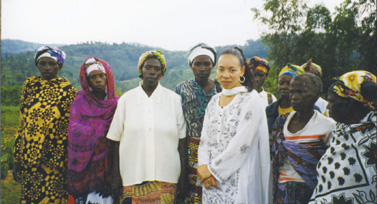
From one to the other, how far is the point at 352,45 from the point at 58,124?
15.9m

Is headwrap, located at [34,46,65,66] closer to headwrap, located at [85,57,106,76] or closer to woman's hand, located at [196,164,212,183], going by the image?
headwrap, located at [85,57,106,76]

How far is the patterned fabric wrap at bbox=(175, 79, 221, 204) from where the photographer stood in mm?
2977

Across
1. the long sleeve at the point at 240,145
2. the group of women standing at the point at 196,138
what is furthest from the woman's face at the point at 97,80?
the long sleeve at the point at 240,145

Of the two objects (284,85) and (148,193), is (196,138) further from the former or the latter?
(284,85)

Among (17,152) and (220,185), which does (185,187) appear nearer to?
(220,185)

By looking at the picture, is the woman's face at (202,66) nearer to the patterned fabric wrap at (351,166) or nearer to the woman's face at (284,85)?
the woman's face at (284,85)

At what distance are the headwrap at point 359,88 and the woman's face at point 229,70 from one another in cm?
82

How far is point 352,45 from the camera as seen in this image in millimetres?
14875

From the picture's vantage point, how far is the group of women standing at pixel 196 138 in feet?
6.89

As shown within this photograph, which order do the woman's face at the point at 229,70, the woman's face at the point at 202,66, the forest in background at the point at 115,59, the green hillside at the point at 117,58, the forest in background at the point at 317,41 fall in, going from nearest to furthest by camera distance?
the woman's face at the point at 229,70 < the woman's face at the point at 202,66 < the forest in background at the point at 317,41 < the forest in background at the point at 115,59 < the green hillside at the point at 117,58

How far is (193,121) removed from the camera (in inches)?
120

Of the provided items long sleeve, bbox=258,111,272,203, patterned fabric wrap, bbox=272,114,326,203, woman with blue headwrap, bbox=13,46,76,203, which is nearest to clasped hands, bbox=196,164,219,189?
long sleeve, bbox=258,111,272,203

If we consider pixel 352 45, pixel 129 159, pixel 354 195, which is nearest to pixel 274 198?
pixel 354 195

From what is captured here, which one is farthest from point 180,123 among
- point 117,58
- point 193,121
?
point 117,58
